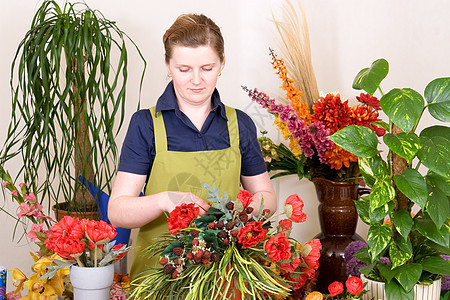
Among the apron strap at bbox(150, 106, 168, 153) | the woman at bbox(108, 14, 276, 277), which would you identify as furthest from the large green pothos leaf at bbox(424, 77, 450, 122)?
the apron strap at bbox(150, 106, 168, 153)

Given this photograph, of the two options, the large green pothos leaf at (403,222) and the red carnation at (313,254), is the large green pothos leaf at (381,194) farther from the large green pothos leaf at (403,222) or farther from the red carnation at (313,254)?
the red carnation at (313,254)

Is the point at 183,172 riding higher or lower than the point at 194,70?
lower

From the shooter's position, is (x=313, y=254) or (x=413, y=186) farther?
(x=313, y=254)

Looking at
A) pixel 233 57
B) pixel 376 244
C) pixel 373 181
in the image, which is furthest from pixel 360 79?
pixel 233 57

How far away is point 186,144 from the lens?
162cm

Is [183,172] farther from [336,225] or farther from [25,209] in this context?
[336,225]

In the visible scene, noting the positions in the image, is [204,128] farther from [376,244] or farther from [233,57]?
[233,57]

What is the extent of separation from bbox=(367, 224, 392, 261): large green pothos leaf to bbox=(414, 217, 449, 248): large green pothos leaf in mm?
69

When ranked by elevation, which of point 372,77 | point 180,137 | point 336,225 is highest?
point 372,77

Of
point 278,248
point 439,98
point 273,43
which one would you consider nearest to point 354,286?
point 278,248

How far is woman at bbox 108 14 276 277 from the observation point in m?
1.49

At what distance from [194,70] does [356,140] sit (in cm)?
52

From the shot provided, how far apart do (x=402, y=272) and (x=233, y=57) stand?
1.85 m

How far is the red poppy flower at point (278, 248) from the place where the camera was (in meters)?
1.12
